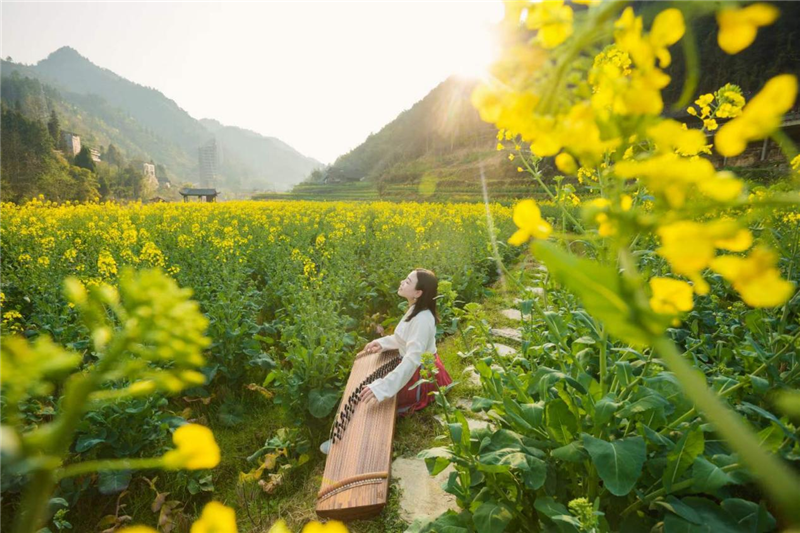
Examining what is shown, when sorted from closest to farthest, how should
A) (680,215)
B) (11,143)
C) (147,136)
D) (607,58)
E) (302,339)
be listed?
1. (680,215)
2. (607,58)
3. (302,339)
4. (11,143)
5. (147,136)

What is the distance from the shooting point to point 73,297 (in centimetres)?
45

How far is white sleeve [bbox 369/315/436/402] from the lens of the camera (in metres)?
3.25

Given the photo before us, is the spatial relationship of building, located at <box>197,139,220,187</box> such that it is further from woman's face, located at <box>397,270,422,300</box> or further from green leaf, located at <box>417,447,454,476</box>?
green leaf, located at <box>417,447,454,476</box>

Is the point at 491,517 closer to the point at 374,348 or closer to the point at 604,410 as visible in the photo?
the point at 604,410

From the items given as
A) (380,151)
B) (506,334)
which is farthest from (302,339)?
(380,151)

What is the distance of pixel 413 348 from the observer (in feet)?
11.5

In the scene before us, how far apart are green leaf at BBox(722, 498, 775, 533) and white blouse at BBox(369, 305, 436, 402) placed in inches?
79.1

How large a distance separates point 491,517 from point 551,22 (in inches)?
76.7

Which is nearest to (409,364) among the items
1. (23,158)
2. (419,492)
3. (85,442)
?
(419,492)

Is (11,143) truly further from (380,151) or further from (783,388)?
(380,151)

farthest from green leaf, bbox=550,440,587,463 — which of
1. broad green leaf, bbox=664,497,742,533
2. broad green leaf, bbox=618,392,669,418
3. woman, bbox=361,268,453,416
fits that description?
woman, bbox=361,268,453,416

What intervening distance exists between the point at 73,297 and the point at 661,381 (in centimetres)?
233

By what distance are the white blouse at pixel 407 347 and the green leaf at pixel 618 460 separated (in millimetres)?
1717

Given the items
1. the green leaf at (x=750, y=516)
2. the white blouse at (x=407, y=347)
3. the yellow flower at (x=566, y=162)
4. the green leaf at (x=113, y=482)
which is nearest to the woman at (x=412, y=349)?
the white blouse at (x=407, y=347)
